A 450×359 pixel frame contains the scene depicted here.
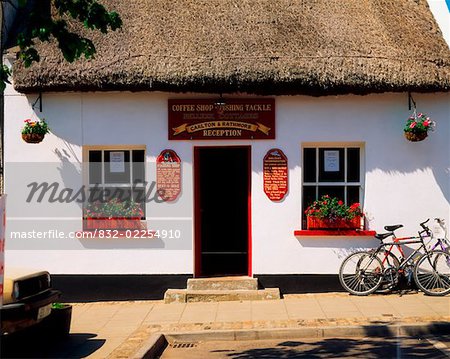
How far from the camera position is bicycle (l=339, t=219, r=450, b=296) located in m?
9.91

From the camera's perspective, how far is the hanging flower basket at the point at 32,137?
9820 millimetres

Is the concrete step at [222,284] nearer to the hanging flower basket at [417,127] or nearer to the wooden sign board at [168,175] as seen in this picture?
the wooden sign board at [168,175]

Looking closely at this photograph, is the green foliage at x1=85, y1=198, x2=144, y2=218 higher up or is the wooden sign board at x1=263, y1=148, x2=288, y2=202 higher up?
the wooden sign board at x1=263, y1=148, x2=288, y2=202

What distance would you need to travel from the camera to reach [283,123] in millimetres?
10242

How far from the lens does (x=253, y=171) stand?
33.7 ft

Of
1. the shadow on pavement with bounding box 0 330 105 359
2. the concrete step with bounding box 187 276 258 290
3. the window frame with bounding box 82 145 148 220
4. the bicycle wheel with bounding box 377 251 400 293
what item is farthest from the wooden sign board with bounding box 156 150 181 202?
the bicycle wheel with bounding box 377 251 400 293

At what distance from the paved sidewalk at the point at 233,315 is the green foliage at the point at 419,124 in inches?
106

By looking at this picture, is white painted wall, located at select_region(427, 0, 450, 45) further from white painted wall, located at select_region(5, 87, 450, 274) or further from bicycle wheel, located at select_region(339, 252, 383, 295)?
bicycle wheel, located at select_region(339, 252, 383, 295)

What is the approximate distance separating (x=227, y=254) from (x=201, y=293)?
1655 mm

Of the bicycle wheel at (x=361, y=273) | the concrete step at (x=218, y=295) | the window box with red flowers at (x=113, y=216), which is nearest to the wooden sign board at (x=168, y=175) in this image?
the window box with red flowers at (x=113, y=216)

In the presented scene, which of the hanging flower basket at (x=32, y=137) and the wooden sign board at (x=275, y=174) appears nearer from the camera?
the hanging flower basket at (x=32, y=137)

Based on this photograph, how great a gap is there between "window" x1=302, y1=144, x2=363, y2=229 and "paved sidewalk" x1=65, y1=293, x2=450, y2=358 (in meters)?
1.68

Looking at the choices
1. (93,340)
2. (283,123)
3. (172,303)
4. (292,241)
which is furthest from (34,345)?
(283,123)

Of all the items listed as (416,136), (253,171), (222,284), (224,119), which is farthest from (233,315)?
(416,136)
